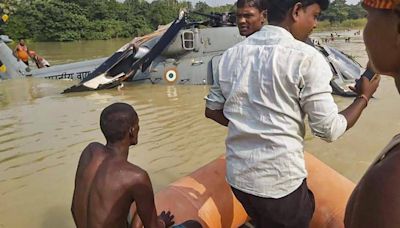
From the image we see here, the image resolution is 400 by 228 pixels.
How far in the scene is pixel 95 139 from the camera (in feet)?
21.0

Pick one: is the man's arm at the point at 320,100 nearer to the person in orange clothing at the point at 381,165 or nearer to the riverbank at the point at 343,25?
the person in orange clothing at the point at 381,165

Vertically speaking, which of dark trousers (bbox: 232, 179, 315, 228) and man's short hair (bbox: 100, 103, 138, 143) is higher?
man's short hair (bbox: 100, 103, 138, 143)

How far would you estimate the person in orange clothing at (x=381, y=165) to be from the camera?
2.67ft

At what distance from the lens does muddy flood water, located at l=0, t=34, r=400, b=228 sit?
446cm

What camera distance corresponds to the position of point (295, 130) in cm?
183

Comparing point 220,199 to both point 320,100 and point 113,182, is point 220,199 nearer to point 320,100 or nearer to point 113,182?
→ point 113,182

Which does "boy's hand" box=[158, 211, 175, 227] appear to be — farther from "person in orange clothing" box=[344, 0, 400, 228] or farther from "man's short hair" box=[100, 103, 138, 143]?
"person in orange clothing" box=[344, 0, 400, 228]

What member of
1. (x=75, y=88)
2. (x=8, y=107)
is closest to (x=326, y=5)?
(x=8, y=107)

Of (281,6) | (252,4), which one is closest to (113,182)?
(281,6)

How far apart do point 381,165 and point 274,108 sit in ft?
3.13

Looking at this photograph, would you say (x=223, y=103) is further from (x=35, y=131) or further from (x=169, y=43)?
(x=169, y=43)

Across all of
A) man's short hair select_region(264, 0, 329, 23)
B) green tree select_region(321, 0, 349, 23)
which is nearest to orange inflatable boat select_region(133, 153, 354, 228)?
man's short hair select_region(264, 0, 329, 23)

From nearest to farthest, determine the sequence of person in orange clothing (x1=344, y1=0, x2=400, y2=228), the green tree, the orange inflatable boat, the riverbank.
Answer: person in orange clothing (x1=344, y1=0, x2=400, y2=228), the orange inflatable boat, the riverbank, the green tree

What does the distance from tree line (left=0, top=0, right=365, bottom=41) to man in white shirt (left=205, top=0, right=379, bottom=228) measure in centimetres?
3150
